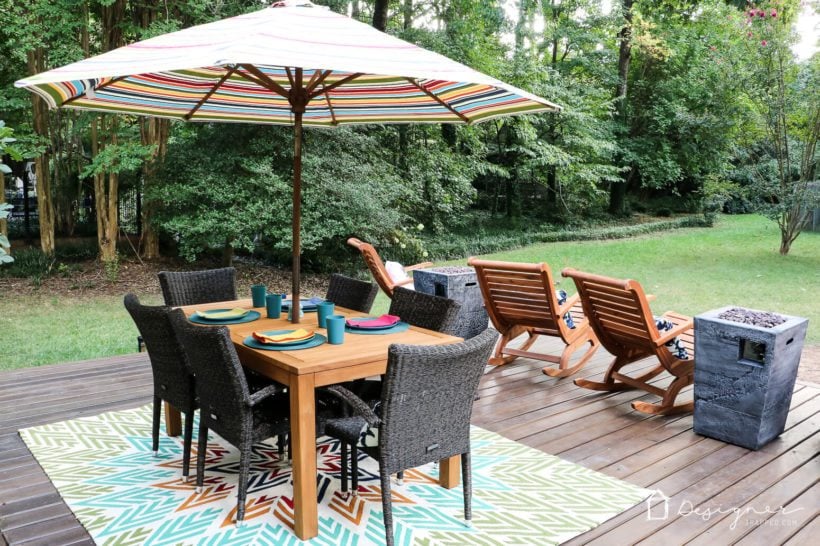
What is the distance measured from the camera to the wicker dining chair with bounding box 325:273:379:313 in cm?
392

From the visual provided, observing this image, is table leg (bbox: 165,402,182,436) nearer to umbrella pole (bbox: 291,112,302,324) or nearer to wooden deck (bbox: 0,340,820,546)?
wooden deck (bbox: 0,340,820,546)

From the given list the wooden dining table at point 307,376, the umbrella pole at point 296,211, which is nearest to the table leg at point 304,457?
the wooden dining table at point 307,376

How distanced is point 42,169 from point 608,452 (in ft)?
30.0

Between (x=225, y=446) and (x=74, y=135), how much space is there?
27.7 ft

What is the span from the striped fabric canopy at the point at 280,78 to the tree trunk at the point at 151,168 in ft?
18.5

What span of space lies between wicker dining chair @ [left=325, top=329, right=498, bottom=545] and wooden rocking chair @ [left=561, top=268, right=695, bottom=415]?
166 cm

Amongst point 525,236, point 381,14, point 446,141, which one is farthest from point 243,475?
point 525,236

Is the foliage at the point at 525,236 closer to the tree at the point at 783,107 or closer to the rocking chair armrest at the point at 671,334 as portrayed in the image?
the tree at the point at 783,107

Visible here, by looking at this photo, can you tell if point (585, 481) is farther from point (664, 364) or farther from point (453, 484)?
point (664, 364)

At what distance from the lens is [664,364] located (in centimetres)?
411

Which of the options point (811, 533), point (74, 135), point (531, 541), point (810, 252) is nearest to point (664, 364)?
point (811, 533)

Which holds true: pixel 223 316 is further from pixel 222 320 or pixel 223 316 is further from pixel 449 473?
pixel 449 473

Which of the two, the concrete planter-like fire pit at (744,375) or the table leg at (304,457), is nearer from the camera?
the table leg at (304,457)

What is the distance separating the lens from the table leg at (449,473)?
123 inches
